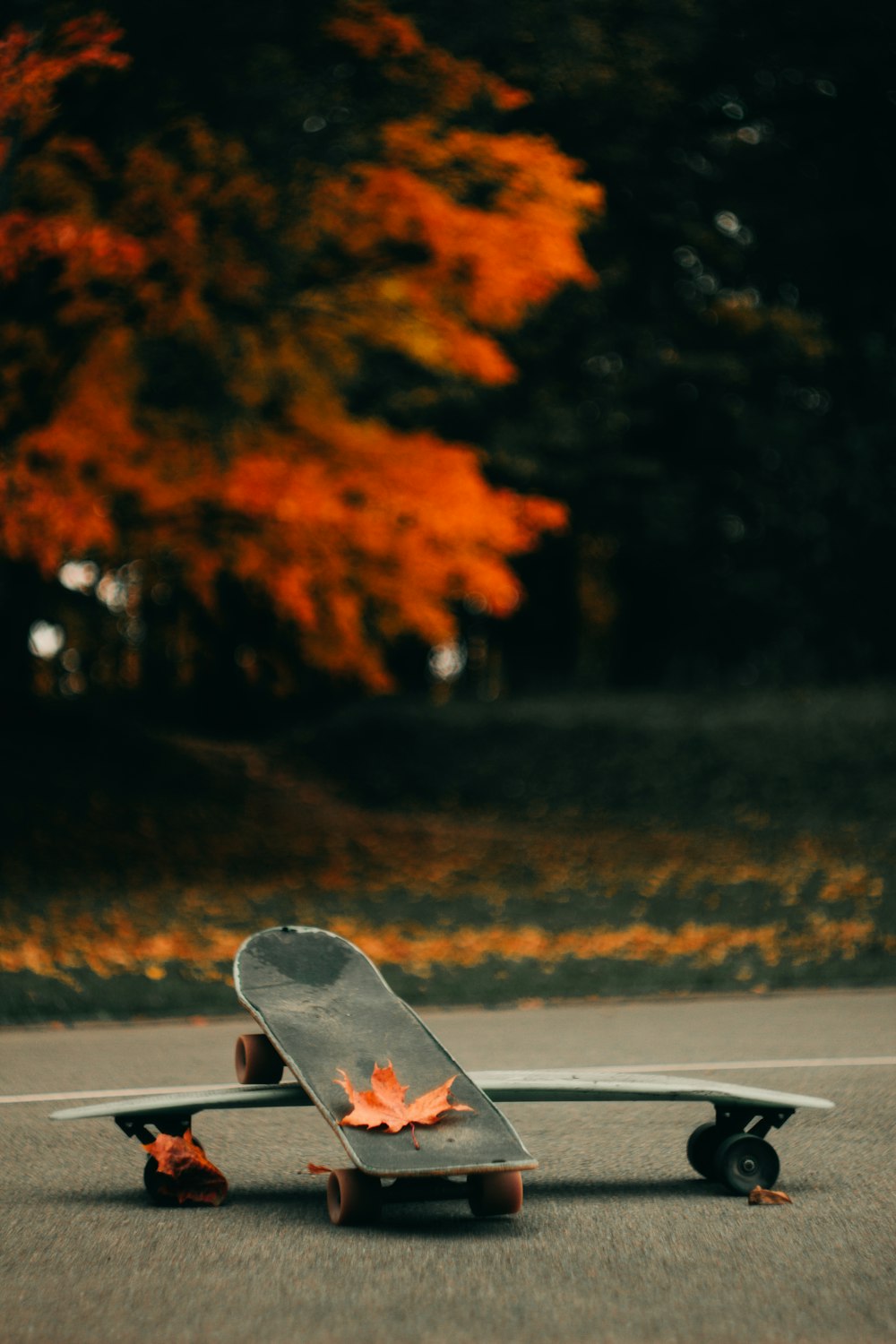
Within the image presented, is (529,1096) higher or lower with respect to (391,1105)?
lower

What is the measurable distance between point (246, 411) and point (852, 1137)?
11.5 meters

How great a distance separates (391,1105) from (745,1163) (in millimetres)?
1151

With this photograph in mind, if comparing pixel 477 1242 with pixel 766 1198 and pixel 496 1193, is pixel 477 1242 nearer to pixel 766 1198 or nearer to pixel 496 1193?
pixel 496 1193

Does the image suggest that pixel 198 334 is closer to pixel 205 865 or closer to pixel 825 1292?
pixel 205 865

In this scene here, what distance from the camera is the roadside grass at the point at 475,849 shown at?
11242 millimetres

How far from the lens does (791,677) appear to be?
3128 cm

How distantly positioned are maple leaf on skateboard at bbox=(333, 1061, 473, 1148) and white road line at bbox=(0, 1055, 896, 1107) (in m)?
2.03

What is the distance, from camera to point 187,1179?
531 centimetres

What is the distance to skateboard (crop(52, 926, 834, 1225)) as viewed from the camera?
4977 millimetres

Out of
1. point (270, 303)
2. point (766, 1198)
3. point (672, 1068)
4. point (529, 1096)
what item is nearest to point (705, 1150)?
point (766, 1198)

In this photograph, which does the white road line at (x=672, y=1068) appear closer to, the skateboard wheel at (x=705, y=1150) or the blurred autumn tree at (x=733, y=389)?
the skateboard wheel at (x=705, y=1150)

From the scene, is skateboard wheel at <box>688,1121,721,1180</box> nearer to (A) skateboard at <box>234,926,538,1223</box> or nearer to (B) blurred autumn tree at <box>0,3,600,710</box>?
(A) skateboard at <box>234,926,538,1223</box>

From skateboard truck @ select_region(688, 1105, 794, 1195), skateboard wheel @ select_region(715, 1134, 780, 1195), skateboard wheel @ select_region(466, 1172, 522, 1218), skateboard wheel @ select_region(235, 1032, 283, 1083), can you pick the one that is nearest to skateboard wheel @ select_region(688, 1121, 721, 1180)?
skateboard truck @ select_region(688, 1105, 794, 1195)

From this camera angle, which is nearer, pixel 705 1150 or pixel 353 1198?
pixel 353 1198
